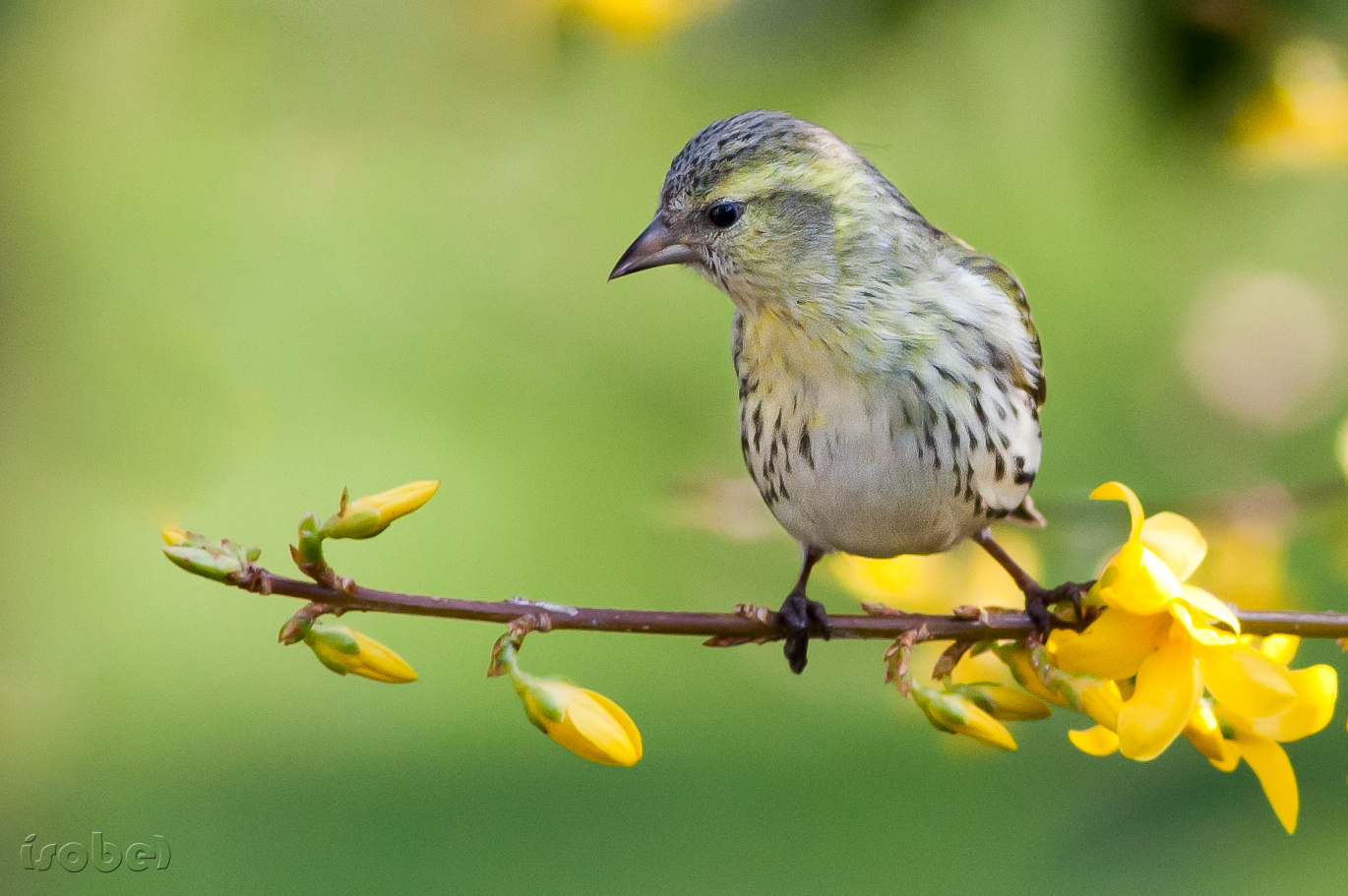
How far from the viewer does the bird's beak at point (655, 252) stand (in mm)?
2115

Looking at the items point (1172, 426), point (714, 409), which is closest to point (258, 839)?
point (714, 409)

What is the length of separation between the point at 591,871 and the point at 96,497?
210 centimetres

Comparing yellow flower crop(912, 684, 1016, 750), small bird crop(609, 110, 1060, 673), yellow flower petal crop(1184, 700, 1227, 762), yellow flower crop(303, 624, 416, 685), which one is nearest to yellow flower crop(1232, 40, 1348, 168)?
small bird crop(609, 110, 1060, 673)

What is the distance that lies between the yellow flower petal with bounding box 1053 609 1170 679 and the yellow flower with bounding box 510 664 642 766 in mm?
536

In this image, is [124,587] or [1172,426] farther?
[124,587]

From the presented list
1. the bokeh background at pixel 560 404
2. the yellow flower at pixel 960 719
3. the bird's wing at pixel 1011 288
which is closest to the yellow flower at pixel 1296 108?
the bokeh background at pixel 560 404

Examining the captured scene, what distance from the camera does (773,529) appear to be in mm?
2928

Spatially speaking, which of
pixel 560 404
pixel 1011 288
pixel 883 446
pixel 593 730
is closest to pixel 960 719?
pixel 593 730

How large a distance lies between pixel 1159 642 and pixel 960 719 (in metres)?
0.26

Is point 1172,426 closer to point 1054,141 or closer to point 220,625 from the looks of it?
point 1054,141

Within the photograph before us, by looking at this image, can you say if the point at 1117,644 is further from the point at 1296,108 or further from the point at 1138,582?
the point at 1296,108

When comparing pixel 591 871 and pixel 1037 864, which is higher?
pixel 1037 864

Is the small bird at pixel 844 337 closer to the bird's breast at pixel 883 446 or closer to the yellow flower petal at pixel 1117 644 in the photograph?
the bird's breast at pixel 883 446

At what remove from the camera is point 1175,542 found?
1771 millimetres
